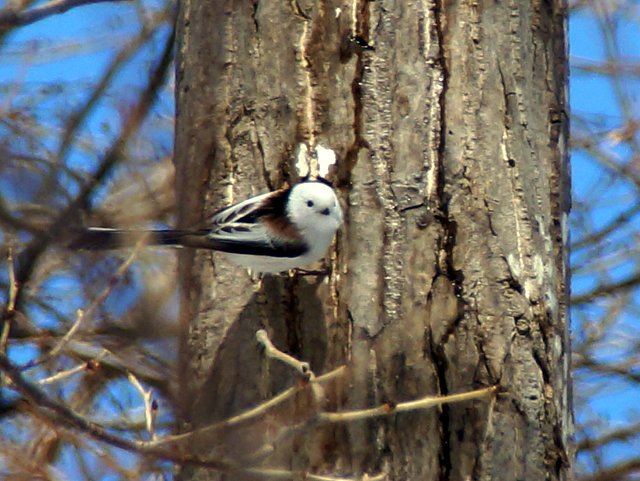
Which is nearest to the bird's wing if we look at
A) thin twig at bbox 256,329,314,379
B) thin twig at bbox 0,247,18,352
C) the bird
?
the bird

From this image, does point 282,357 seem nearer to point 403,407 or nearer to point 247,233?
point 403,407

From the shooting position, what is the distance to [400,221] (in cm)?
250

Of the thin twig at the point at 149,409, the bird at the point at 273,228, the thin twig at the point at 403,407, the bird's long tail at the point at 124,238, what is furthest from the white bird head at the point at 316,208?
the thin twig at the point at 149,409

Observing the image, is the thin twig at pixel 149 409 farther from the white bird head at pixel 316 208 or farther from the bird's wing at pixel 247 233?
the white bird head at pixel 316 208

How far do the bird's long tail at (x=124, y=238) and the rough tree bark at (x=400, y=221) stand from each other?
42 mm

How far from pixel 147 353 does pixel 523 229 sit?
3.55ft

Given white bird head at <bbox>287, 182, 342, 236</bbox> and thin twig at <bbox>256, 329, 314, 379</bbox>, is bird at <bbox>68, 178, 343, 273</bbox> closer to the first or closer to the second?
white bird head at <bbox>287, 182, 342, 236</bbox>

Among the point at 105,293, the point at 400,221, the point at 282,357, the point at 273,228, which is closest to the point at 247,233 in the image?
the point at 273,228

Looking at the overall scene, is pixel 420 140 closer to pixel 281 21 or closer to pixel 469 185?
pixel 469 185

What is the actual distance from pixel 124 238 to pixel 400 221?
74 centimetres

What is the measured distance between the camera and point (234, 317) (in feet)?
8.43

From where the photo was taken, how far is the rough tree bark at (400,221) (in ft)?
7.82

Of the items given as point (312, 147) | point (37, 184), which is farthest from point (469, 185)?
point (37, 184)

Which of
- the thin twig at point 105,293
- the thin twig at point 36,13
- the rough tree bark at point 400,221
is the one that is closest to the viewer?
the thin twig at point 105,293
